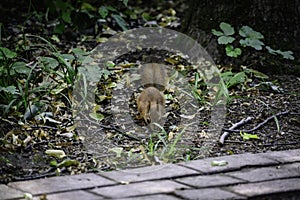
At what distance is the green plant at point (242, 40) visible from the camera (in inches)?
163

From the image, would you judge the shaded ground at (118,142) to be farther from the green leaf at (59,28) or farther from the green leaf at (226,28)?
the green leaf at (59,28)

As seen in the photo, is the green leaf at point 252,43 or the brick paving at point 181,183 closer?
the brick paving at point 181,183

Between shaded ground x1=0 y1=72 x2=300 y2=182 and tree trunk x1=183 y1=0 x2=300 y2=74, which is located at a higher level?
tree trunk x1=183 y1=0 x2=300 y2=74

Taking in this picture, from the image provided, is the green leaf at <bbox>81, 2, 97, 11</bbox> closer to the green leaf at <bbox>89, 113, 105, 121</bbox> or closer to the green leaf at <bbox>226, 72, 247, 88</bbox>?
the green leaf at <bbox>226, 72, 247, 88</bbox>

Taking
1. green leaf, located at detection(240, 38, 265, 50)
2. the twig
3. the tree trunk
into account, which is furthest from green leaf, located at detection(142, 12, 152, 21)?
the twig

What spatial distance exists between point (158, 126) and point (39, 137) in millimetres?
588

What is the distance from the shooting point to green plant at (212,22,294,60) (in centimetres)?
414

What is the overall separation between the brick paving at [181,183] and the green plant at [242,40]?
1431 mm

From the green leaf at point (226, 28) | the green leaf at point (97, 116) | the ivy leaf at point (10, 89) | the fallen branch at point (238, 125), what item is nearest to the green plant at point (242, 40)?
the green leaf at point (226, 28)

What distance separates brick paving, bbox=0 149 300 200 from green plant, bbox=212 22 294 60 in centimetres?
143

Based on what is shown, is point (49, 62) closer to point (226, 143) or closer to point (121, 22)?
point (226, 143)

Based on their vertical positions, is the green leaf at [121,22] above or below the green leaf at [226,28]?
above

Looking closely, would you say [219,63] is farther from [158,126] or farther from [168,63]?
[158,126]

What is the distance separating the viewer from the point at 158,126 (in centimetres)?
330
